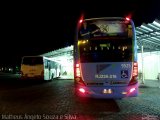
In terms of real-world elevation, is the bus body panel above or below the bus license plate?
above

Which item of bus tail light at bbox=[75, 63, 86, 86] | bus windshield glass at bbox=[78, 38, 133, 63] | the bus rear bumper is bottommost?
the bus rear bumper

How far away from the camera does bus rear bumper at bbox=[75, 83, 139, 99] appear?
10.5m

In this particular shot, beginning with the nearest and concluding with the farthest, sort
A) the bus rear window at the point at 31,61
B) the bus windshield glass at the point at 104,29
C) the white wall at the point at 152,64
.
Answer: the bus windshield glass at the point at 104,29
the bus rear window at the point at 31,61
the white wall at the point at 152,64

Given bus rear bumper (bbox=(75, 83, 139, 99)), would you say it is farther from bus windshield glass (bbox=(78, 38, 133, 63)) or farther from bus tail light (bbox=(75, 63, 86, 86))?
bus windshield glass (bbox=(78, 38, 133, 63))

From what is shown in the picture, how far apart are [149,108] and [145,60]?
78.3 feet

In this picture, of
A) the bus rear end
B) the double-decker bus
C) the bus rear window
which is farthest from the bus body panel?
the bus rear window

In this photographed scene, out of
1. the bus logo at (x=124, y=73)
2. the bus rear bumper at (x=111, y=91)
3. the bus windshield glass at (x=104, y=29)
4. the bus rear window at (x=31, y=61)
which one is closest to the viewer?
the bus rear bumper at (x=111, y=91)

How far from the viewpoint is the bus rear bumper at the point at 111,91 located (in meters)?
10.5

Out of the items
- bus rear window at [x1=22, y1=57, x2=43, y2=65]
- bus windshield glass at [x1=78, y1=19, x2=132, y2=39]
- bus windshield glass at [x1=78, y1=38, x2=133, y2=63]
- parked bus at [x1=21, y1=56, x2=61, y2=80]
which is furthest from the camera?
bus rear window at [x1=22, y1=57, x2=43, y2=65]

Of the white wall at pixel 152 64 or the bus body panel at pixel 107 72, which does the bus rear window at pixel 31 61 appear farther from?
the bus body panel at pixel 107 72

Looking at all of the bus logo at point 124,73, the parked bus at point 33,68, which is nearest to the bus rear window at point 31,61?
the parked bus at point 33,68

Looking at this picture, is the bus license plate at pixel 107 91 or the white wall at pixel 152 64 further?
the white wall at pixel 152 64

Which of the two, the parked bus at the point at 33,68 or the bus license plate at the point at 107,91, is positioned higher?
the parked bus at the point at 33,68

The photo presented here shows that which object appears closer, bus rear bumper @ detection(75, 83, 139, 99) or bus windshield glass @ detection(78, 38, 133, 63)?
bus rear bumper @ detection(75, 83, 139, 99)
